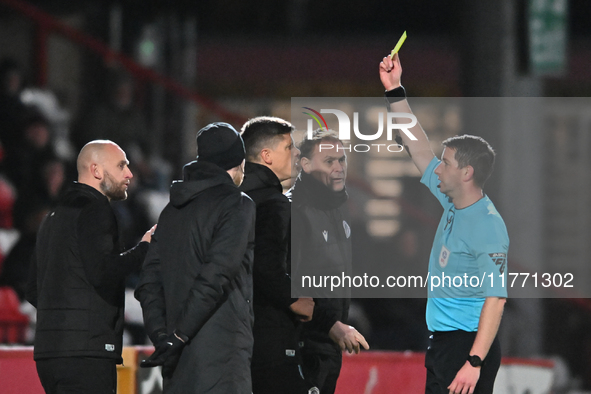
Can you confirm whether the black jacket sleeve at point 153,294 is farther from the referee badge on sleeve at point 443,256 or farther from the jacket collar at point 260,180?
the referee badge on sleeve at point 443,256

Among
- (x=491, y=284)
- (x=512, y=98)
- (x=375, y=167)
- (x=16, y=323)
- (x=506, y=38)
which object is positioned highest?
(x=506, y=38)

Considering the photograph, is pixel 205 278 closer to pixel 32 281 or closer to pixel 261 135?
pixel 261 135

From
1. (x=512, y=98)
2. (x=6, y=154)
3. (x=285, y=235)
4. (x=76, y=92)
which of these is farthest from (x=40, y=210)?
(x=512, y=98)

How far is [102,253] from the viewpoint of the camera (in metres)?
3.88

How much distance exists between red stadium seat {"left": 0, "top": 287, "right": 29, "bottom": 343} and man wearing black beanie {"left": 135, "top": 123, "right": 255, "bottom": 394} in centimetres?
242

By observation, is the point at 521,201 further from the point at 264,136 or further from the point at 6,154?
the point at 6,154

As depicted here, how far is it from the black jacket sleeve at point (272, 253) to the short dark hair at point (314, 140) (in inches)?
16.3

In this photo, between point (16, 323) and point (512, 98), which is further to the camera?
point (512, 98)

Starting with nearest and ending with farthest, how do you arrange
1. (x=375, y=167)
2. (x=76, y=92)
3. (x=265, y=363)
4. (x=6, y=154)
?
(x=265, y=363) < (x=375, y=167) < (x=6, y=154) < (x=76, y=92)

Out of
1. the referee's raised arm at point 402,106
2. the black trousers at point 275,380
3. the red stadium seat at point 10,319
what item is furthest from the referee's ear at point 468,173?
the red stadium seat at point 10,319

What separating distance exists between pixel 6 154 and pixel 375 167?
395 cm

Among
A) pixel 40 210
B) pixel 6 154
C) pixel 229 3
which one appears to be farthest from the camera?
pixel 229 3

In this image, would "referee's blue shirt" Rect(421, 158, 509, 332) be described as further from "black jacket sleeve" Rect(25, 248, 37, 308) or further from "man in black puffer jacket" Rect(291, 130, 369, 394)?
"black jacket sleeve" Rect(25, 248, 37, 308)

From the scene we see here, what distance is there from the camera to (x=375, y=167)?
206 inches
